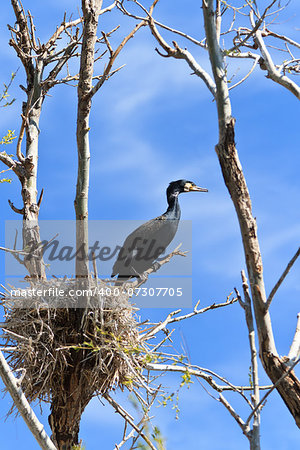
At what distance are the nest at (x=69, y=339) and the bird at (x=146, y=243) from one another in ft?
5.25

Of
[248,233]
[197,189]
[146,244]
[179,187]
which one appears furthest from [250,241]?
[197,189]

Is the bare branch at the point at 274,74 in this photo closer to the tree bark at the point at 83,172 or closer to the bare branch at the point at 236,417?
the tree bark at the point at 83,172

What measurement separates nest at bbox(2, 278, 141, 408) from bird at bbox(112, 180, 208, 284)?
160cm

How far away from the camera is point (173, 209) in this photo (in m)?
8.00

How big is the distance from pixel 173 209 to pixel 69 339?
9.45 ft

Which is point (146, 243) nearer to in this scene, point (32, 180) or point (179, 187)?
point (179, 187)

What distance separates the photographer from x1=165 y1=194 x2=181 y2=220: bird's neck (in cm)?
793

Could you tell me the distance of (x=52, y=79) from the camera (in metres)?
7.58

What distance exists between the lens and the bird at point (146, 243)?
24.3 ft

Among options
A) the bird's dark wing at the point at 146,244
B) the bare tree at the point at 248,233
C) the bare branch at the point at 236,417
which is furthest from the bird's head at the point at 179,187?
the bare branch at the point at 236,417

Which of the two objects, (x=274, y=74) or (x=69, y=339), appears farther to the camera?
(x=274, y=74)

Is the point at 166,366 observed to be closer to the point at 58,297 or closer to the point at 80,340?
the point at 80,340

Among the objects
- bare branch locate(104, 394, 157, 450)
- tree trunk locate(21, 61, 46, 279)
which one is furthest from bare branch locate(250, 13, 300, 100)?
bare branch locate(104, 394, 157, 450)

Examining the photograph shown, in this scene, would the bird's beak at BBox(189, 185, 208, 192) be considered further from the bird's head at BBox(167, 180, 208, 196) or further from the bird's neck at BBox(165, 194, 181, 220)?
the bird's neck at BBox(165, 194, 181, 220)
